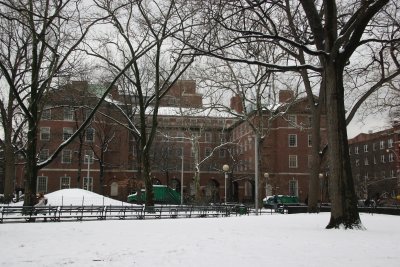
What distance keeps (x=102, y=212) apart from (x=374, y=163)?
70.2 meters

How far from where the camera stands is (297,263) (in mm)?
8312

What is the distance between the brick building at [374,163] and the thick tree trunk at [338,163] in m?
57.6

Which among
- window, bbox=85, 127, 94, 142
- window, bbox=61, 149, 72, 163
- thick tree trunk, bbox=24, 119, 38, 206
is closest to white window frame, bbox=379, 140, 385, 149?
window, bbox=85, 127, 94, 142

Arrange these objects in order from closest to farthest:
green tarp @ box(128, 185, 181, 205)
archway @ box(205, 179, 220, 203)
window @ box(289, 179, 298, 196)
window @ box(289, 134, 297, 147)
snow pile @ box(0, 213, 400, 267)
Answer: snow pile @ box(0, 213, 400, 267)
green tarp @ box(128, 185, 181, 205)
archway @ box(205, 179, 220, 203)
window @ box(289, 179, 298, 196)
window @ box(289, 134, 297, 147)

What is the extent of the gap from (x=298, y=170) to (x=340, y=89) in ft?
166

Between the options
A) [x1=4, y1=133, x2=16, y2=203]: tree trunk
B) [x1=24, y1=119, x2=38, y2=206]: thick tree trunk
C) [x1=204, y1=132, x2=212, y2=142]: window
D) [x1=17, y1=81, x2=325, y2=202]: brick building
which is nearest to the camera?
[x1=24, y1=119, x2=38, y2=206]: thick tree trunk

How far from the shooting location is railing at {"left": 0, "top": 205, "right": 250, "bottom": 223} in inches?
813

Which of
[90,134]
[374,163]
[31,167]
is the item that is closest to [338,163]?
[31,167]

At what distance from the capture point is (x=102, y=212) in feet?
77.3

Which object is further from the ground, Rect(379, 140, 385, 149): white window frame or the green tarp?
Rect(379, 140, 385, 149): white window frame

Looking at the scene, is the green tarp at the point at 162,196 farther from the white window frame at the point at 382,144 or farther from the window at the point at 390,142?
the white window frame at the point at 382,144

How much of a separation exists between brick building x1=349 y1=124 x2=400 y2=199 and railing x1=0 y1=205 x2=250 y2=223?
4592 centimetres

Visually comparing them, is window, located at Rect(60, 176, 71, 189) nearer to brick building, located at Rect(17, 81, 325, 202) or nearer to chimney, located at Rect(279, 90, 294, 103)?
brick building, located at Rect(17, 81, 325, 202)

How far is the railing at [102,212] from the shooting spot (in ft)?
67.8
